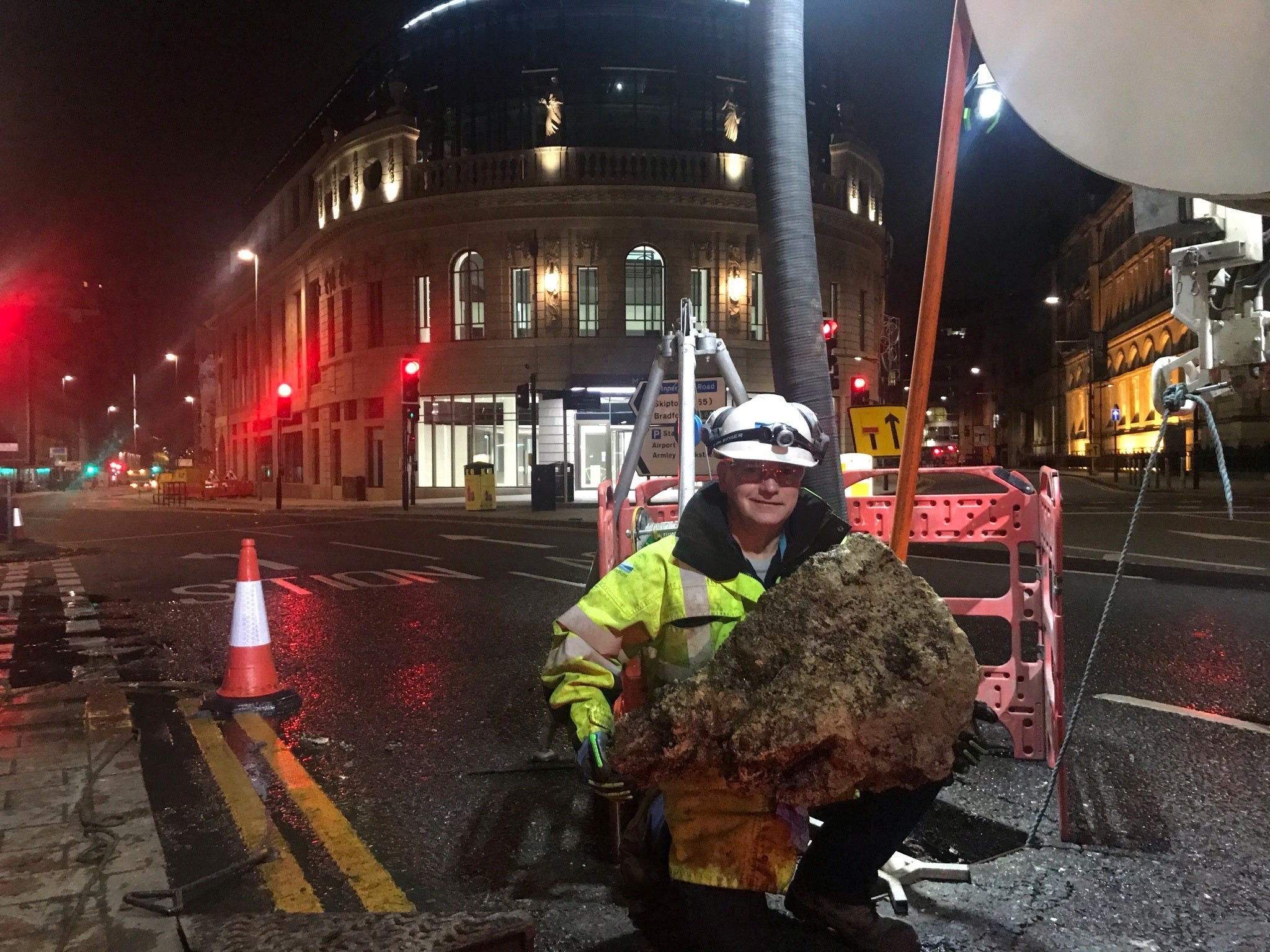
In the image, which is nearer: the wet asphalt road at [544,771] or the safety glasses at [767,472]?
the safety glasses at [767,472]

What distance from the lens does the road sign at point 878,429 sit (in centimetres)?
1011

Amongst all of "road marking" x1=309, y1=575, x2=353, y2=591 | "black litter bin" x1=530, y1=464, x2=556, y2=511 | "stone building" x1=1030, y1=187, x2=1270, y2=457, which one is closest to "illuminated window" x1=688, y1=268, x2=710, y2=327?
"black litter bin" x1=530, y1=464, x2=556, y2=511

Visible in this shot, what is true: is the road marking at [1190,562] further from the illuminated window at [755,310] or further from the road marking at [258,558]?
the illuminated window at [755,310]

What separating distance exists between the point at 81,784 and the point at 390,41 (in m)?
39.6

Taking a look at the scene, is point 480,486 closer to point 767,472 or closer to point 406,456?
point 406,456

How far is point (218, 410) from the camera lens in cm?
6344

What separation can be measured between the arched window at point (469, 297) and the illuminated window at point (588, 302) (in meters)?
3.48

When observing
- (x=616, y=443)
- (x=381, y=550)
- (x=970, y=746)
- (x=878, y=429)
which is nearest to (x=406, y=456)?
(x=616, y=443)

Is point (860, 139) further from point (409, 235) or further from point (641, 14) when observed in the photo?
point (409, 235)

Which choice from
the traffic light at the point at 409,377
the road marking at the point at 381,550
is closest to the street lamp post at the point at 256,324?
the traffic light at the point at 409,377

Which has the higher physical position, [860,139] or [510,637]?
[860,139]

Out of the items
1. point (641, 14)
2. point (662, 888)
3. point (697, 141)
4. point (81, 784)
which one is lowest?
point (81, 784)

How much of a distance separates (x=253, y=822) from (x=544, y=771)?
4.35 feet

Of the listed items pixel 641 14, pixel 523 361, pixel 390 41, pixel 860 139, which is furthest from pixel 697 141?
pixel 390 41
